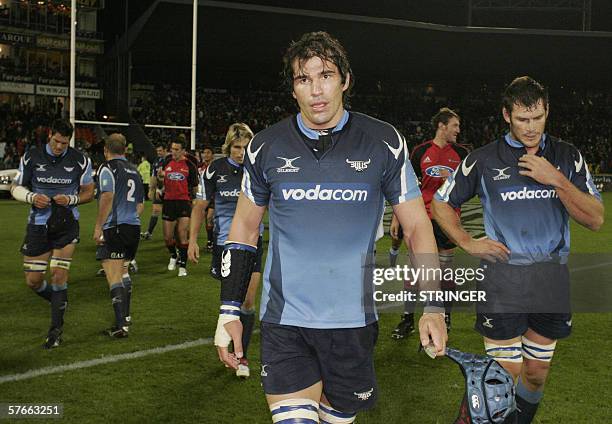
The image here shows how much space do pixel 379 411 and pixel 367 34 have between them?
45820 mm

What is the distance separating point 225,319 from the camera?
11.5 ft

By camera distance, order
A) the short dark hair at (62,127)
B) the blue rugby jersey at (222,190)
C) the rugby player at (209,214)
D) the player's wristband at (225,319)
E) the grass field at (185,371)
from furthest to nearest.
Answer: the rugby player at (209,214), the short dark hair at (62,127), the blue rugby jersey at (222,190), the grass field at (185,371), the player's wristband at (225,319)

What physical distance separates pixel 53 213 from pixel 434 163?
424 cm

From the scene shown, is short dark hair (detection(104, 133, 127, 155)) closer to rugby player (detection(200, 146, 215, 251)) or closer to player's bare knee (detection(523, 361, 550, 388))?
player's bare knee (detection(523, 361, 550, 388))

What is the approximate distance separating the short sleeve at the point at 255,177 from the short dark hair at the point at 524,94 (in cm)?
197

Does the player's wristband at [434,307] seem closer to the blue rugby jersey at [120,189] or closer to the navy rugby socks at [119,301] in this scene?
the navy rugby socks at [119,301]

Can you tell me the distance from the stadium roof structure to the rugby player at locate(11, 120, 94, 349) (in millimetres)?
37136

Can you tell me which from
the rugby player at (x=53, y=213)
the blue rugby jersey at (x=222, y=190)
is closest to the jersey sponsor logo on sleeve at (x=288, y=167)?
the blue rugby jersey at (x=222, y=190)

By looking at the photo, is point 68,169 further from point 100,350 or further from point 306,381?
point 306,381

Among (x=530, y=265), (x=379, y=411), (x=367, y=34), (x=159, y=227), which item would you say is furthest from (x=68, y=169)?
(x=367, y=34)

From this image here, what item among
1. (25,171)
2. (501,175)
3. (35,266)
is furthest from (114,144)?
→ (501,175)

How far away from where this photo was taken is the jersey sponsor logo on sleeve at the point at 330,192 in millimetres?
3521

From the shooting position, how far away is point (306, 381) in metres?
3.58

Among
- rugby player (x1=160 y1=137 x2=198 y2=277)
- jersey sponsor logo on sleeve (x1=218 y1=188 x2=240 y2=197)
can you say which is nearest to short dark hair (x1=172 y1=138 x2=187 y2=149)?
rugby player (x1=160 y1=137 x2=198 y2=277)
